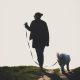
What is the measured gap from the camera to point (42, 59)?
13727mm

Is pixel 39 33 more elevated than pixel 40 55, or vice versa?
pixel 39 33

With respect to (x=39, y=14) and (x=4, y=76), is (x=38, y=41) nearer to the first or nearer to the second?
(x=39, y=14)

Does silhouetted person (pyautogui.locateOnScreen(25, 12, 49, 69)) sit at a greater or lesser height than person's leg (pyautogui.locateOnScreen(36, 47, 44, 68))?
greater

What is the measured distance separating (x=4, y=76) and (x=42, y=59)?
3243 millimetres

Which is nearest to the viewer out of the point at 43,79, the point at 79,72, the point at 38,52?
the point at 43,79

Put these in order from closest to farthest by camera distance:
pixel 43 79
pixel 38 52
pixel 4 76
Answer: pixel 4 76 < pixel 43 79 < pixel 38 52

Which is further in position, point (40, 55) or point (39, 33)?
point (39, 33)

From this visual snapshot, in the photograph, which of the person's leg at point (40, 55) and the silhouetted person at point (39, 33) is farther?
the silhouetted person at point (39, 33)

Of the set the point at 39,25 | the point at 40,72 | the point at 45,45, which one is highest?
the point at 39,25

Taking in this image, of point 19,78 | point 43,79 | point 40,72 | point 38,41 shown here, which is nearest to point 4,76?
point 19,78

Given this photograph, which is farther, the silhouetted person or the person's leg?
the silhouetted person

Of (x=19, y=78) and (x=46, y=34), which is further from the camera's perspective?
(x=46, y=34)

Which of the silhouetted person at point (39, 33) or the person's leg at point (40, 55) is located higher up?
the silhouetted person at point (39, 33)

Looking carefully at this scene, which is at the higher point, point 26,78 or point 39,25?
point 39,25
